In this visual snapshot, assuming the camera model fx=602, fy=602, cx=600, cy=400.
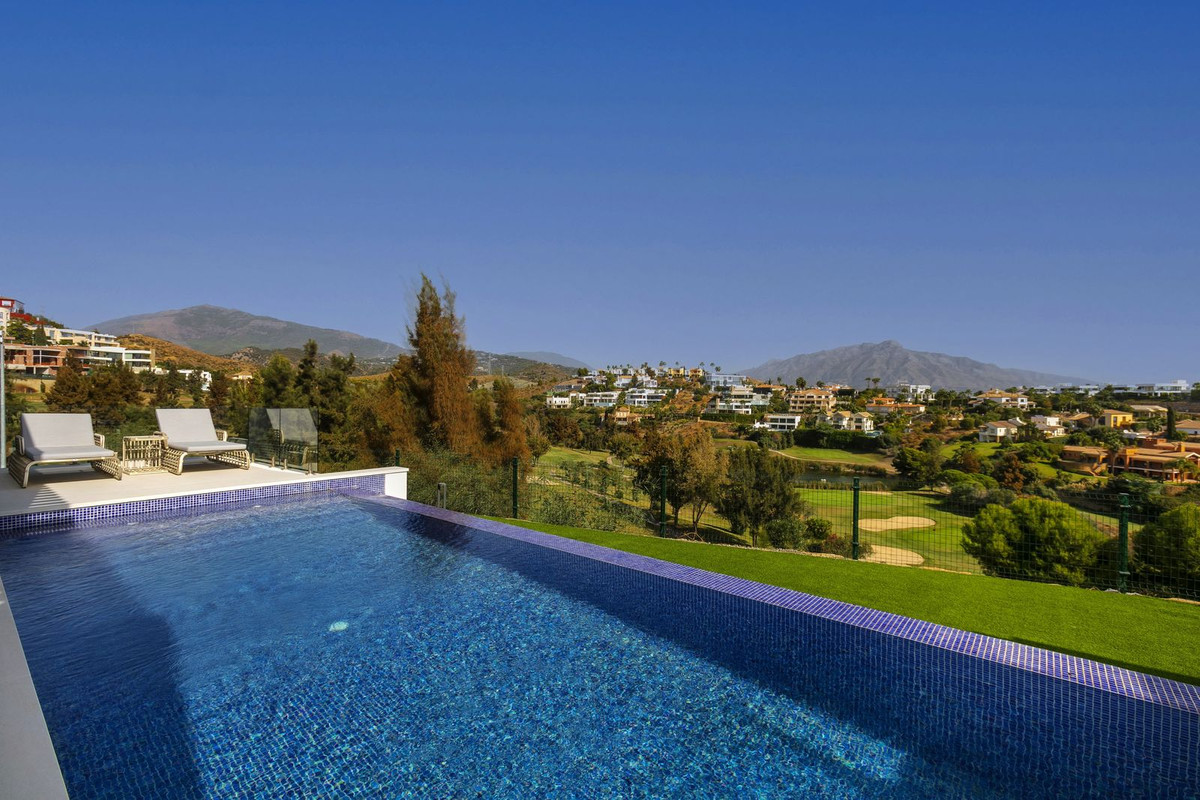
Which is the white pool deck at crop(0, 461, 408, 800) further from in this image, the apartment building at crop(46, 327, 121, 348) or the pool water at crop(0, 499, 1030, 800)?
the apartment building at crop(46, 327, 121, 348)

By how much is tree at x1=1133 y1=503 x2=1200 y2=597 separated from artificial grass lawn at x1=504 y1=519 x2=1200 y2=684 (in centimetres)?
193

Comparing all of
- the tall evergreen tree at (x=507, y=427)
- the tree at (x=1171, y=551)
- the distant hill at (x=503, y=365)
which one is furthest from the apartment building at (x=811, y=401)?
the tree at (x=1171, y=551)

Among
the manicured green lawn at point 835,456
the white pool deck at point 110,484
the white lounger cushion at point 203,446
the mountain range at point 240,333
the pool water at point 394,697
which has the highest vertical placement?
the mountain range at point 240,333

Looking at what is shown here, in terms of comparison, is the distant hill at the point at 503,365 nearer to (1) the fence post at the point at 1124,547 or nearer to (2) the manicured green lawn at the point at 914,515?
(2) the manicured green lawn at the point at 914,515

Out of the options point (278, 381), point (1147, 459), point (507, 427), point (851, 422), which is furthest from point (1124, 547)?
point (851, 422)

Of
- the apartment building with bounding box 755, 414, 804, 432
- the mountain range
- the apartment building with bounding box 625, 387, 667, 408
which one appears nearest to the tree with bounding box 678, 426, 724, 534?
the apartment building with bounding box 755, 414, 804, 432

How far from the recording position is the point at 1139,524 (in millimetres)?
6406

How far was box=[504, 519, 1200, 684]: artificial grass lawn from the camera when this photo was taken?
3957mm

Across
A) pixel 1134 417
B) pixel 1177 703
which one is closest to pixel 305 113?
pixel 1177 703

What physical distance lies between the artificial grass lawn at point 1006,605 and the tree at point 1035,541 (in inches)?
97.6

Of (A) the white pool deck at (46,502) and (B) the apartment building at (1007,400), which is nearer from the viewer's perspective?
(A) the white pool deck at (46,502)

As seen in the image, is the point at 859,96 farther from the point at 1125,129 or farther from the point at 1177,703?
the point at 1177,703

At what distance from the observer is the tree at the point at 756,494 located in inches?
631

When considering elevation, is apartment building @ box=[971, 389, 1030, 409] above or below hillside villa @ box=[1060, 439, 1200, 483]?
above
